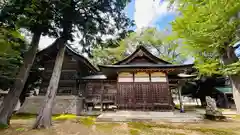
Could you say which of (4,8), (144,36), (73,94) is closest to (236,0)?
(4,8)

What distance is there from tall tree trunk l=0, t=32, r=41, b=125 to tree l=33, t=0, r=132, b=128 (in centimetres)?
149

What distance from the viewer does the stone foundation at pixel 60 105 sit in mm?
13477

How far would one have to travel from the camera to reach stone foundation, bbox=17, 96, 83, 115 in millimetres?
13477

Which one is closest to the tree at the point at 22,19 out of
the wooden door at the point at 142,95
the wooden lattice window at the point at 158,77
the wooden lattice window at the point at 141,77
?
the wooden lattice window at the point at 141,77

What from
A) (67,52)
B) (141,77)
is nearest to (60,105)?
(67,52)

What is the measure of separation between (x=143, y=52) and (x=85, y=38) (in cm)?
594

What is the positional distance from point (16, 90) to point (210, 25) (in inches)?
393

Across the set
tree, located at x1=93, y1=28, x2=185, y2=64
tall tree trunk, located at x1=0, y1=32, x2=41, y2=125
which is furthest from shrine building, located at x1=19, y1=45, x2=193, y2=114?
tree, located at x1=93, y1=28, x2=185, y2=64

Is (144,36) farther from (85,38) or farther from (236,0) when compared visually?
(236,0)

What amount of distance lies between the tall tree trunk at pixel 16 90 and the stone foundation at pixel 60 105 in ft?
19.3

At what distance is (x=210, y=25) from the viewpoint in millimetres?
6012

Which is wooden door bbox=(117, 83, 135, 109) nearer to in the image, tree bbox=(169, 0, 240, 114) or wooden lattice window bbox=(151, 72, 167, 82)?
wooden lattice window bbox=(151, 72, 167, 82)

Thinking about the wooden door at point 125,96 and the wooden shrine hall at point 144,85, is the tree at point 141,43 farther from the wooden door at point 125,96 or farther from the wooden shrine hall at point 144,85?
the wooden door at point 125,96

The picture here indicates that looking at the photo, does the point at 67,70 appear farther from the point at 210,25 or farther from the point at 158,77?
the point at 210,25
